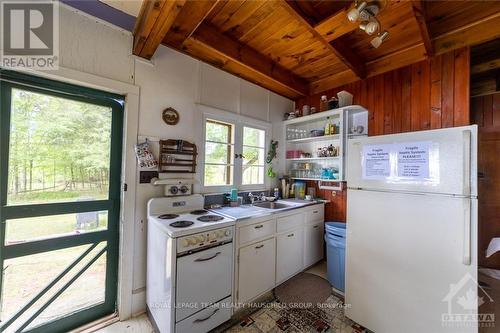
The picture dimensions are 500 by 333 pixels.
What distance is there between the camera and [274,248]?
2.13 meters

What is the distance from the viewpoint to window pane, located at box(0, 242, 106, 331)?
1391 mm

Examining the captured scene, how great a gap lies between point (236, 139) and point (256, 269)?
153 cm

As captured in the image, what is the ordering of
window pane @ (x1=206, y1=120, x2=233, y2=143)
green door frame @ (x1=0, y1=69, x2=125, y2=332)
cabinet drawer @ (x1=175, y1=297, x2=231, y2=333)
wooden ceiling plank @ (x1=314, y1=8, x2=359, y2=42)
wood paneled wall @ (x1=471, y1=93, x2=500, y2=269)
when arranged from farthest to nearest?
1. wood paneled wall @ (x1=471, y1=93, x2=500, y2=269)
2. window pane @ (x1=206, y1=120, x2=233, y2=143)
3. wooden ceiling plank @ (x1=314, y1=8, x2=359, y2=42)
4. cabinet drawer @ (x1=175, y1=297, x2=231, y2=333)
5. green door frame @ (x1=0, y1=69, x2=125, y2=332)

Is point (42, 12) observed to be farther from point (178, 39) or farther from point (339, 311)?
point (339, 311)

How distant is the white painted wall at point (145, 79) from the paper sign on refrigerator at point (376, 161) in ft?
5.29

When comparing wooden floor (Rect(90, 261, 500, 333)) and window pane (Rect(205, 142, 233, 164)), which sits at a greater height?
window pane (Rect(205, 142, 233, 164))

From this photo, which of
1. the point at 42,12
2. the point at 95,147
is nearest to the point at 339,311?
the point at 95,147

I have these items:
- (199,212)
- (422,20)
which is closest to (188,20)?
(199,212)

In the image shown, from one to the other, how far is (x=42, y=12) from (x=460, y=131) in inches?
117

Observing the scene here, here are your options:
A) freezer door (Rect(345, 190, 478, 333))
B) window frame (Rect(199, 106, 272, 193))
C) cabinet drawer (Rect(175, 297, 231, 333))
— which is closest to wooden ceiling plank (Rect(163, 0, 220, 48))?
window frame (Rect(199, 106, 272, 193))

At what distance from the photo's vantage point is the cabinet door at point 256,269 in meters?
1.81

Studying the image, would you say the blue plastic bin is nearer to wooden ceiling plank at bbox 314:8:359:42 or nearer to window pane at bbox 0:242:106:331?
wooden ceiling plank at bbox 314:8:359:42

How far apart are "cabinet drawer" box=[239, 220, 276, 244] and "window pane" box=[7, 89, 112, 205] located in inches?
50.7

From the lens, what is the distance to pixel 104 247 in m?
1.74
